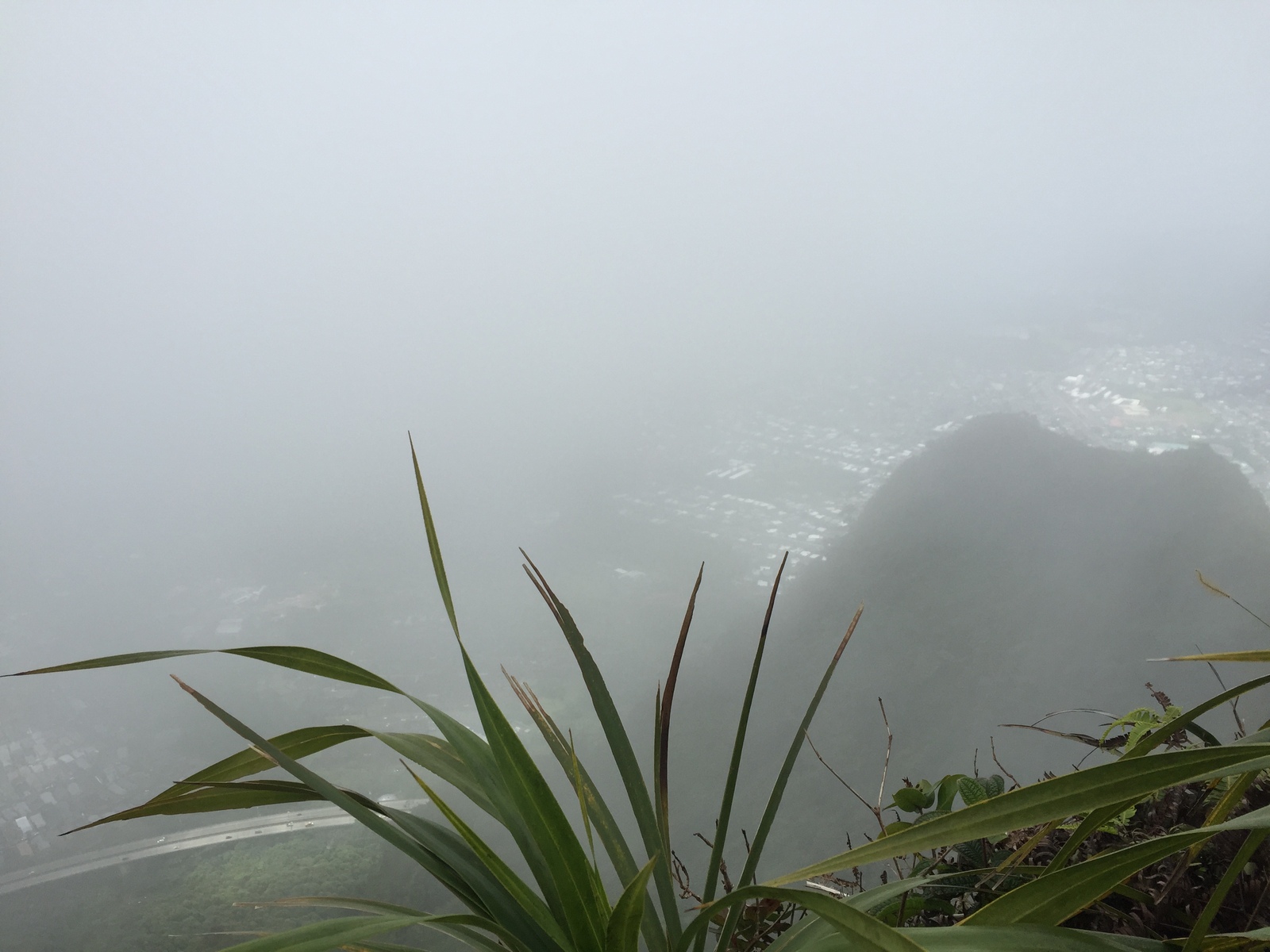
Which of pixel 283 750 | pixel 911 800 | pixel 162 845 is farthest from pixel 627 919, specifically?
pixel 162 845

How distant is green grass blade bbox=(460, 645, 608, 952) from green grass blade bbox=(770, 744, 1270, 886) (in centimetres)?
21

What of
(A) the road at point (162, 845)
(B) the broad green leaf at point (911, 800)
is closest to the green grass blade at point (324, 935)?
(B) the broad green leaf at point (911, 800)

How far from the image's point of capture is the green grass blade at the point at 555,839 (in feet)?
1.48

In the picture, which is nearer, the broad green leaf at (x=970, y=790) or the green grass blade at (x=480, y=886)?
the green grass blade at (x=480, y=886)

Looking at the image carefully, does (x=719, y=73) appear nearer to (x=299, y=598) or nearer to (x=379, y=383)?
(x=379, y=383)

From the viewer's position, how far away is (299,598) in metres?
3.91

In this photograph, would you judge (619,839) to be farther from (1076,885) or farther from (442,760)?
(1076,885)

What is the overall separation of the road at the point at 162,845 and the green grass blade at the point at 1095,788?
121 inches

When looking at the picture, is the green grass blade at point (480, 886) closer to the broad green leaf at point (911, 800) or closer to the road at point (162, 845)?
the broad green leaf at point (911, 800)

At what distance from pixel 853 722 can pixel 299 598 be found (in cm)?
289

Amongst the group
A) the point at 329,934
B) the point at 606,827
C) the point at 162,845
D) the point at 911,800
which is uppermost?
the point at 329,934

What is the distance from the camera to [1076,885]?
14.7 inches

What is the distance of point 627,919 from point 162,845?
3230mm

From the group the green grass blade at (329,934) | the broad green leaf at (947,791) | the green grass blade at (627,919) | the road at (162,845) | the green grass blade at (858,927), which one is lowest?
the road at (162,845)
